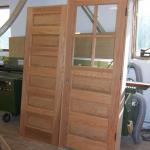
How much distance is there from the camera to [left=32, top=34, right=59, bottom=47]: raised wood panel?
3.57 meters

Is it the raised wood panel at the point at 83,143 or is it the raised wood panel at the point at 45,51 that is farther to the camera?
the raised wood panel at the point at 45,51

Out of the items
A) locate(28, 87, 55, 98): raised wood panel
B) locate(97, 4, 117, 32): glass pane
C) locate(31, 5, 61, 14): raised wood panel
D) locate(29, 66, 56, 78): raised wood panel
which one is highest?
locate(31, 5, 61, 14): raised wood panel

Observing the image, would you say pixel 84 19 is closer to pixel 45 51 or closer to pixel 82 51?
pixel 82 51

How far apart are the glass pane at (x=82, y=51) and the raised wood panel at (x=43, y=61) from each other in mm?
340

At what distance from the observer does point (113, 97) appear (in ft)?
10.2

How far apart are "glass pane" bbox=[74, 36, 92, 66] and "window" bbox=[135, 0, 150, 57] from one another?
150 cm

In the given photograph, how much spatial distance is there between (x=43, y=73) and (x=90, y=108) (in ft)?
2.83

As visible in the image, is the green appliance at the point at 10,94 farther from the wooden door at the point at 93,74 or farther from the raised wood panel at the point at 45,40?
the wooden door at the point at 93,74

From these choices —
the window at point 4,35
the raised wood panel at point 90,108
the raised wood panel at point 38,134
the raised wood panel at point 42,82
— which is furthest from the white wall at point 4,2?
the raised wood panel at point 90,108

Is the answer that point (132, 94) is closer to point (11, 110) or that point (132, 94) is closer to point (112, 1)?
point (112, 1)

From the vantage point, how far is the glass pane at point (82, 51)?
3.29 meters

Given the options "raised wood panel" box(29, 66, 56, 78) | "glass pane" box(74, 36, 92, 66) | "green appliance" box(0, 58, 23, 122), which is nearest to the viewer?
"glass pane" box(74, 36, 92, 66)

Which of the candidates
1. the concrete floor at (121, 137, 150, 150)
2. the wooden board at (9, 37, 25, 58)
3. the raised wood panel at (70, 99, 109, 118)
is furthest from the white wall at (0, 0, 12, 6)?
the concrete floor at (121, 137, 150, 150)

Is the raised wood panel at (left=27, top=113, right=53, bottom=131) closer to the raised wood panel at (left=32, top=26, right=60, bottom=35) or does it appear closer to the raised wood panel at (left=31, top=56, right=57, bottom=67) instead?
the raised wood panel at (left=31, top=56, right=57, bottom=67)
